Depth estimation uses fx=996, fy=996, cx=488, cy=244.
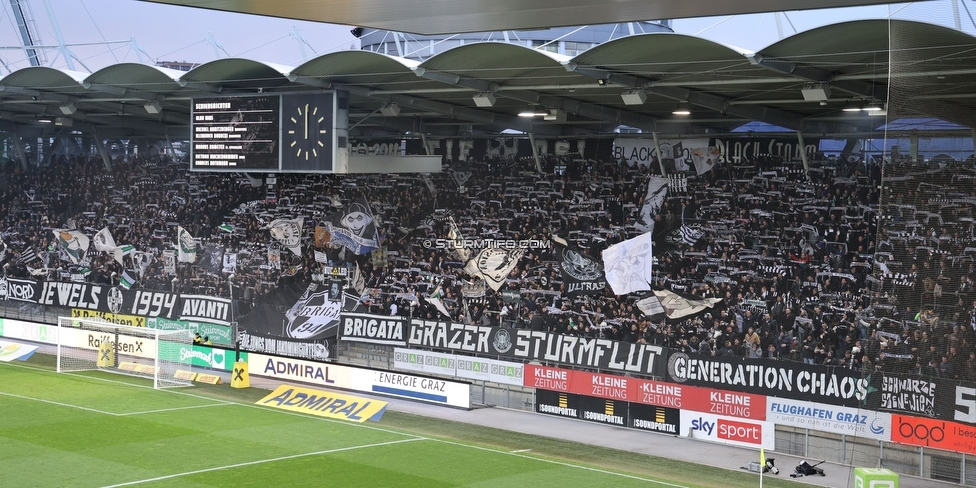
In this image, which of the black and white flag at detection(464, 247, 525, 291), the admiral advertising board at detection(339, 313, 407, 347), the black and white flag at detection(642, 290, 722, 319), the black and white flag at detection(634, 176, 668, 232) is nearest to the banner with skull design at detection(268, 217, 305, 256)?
the admiral advertising board at detection(339, 313, 407, 347)

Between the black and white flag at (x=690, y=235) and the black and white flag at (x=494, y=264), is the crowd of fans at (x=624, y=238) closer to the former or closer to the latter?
the black and white flag at (x=690, y=235)

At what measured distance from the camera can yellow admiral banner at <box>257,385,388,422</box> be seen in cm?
2172

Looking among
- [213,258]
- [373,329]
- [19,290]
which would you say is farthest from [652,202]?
[19,290]

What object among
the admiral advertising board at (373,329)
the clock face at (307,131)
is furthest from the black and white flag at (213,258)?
the clock face at (307,131)

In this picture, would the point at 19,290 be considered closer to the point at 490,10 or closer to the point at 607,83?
the point at 607,83

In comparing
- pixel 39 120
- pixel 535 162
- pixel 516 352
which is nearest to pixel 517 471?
pixel 516 352

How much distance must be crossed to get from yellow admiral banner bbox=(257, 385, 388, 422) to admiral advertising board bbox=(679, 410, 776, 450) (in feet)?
21.6

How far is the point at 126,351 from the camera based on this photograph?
27.4 m

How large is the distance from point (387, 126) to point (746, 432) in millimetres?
16115

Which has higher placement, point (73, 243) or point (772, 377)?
point (73, 243)

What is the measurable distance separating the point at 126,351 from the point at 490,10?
70.1 ft

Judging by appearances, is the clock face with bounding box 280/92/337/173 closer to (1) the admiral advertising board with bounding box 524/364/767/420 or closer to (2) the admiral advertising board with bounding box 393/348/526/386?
(2) the admiral advertising board with bounding box 393/348/526/386

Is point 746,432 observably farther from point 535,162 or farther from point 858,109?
point 535,162

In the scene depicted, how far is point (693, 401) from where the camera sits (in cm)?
1983
